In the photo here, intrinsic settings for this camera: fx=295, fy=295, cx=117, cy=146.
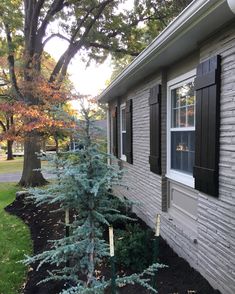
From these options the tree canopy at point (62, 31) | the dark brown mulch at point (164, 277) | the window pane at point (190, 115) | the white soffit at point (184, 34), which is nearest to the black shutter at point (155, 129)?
the white soffit at point (184, 34)

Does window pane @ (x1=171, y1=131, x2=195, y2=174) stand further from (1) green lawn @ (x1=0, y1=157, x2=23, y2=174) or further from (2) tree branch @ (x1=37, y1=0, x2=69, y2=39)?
(1) green lawn @ (x1=0, y1=157, x2=23, y2=174)

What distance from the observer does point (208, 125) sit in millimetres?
3291

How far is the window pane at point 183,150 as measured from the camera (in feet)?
13.9

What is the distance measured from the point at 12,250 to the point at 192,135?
12.1ft

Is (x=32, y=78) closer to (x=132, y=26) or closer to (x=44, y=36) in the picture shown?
(x=44, y=36)

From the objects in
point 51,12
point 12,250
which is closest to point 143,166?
point 12,250

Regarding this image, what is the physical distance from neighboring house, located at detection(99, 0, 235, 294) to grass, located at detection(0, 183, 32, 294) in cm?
228

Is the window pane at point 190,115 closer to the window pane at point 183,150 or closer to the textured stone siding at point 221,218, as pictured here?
the window pane at point 183,150

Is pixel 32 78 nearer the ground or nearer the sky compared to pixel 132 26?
nearer the ground

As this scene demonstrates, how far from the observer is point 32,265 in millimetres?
4609

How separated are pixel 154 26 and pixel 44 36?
4.97 meters

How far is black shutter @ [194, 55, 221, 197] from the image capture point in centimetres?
314

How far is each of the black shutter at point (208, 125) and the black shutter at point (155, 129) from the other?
1.40m

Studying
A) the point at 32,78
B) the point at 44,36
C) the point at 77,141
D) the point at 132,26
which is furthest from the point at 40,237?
the point at 132,26
